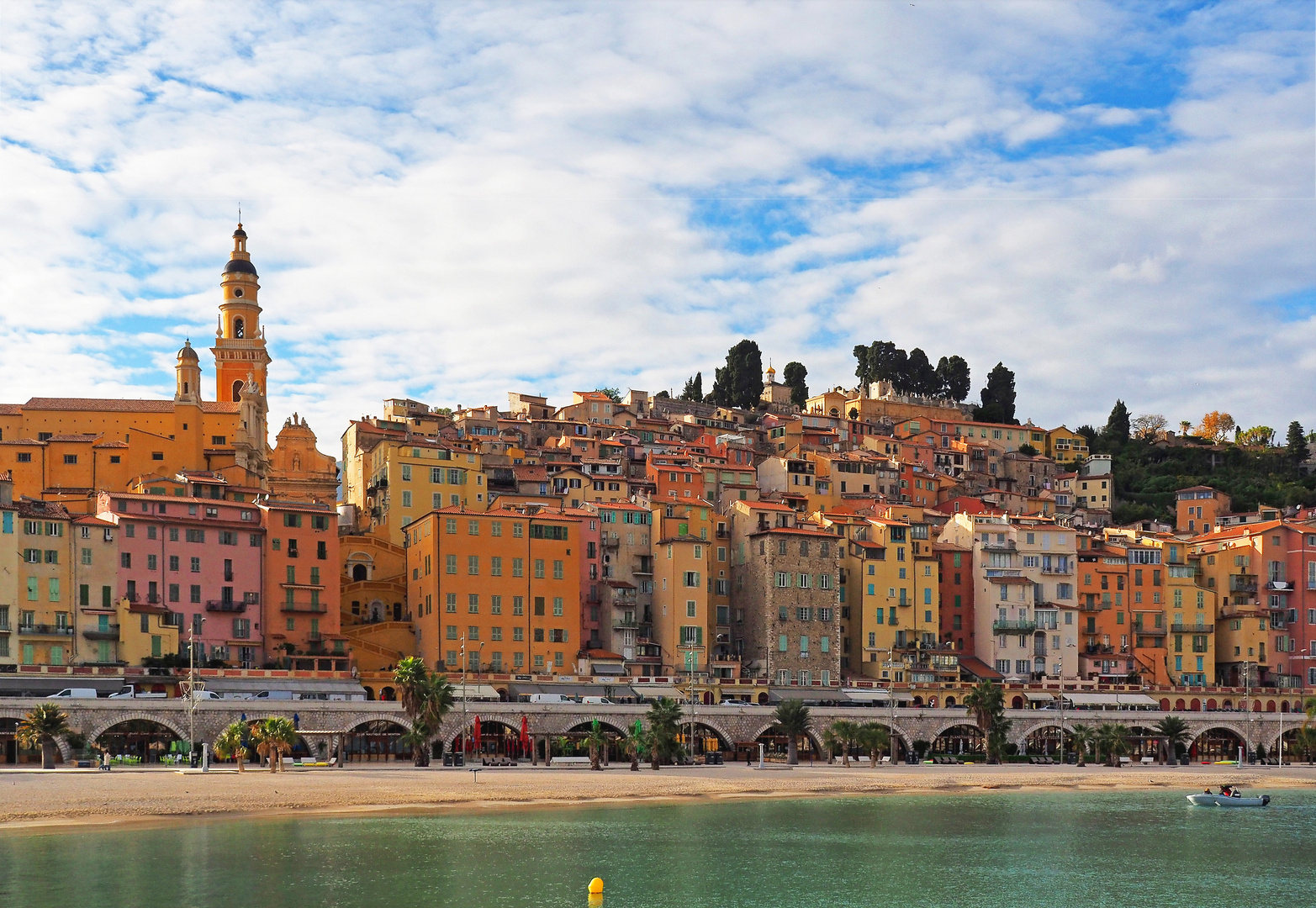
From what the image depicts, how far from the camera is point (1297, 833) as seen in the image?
234 ft

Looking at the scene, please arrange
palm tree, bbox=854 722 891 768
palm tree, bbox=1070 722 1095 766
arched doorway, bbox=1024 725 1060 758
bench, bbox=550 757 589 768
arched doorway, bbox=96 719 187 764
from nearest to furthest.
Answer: arched doorway, bbox=96 719 187 764, bench, bbox=550 757 589 768, palm tree, bbox=854 722 891 768, palm tree, bbox=1070 722 1095 766, arched doorway, bbox=1024 725 1060 758

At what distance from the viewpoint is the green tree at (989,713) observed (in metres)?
98.3

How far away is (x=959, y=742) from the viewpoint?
103 meters

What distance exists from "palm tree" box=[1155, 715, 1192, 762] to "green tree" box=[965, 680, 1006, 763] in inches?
456

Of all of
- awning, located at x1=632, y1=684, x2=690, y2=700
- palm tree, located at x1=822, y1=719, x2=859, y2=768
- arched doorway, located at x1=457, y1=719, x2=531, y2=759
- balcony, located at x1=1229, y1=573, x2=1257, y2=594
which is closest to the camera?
arched doorway, located at x1=457, y1=719, x2=531, y2=759

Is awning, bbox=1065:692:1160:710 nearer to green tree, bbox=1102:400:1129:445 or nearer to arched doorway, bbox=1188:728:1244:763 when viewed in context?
arched doorway, bbox=1188:728:1244:763

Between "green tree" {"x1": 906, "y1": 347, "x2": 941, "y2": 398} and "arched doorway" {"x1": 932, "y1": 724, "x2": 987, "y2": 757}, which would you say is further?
"green tree" {"x1": 906, "y1": 347, "x2": 941, "y2": 398}

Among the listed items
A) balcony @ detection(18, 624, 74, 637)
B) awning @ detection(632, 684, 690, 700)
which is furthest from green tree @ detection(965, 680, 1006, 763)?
balcony @ detection(18, 624, 74, 637)

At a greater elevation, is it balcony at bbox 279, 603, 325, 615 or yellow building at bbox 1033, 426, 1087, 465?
yellow building at bbox 1033, 426, 1087, 465

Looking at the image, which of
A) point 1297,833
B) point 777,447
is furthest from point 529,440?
point 1297,833

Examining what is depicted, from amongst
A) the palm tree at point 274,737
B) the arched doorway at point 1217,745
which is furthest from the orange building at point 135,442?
the arched doorway at point 1217,745

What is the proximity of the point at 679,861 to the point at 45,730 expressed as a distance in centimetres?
3421

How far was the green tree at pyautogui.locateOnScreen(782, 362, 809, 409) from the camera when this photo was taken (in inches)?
7288

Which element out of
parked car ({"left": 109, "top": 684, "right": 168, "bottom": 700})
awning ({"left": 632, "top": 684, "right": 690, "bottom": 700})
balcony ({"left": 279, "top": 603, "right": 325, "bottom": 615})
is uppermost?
balcony ({"left": 279, "top": 603, "right": 325, "bottom": 615})
